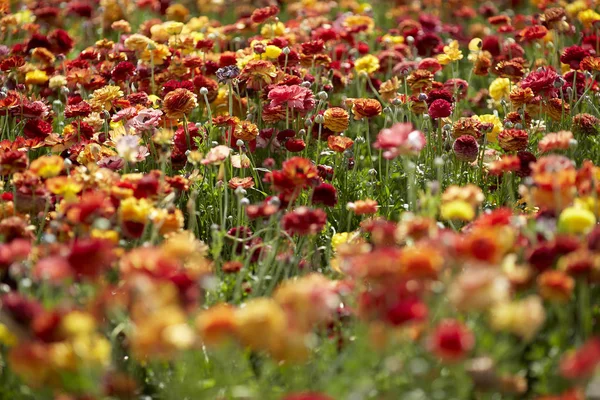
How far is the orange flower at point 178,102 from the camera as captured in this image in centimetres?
327

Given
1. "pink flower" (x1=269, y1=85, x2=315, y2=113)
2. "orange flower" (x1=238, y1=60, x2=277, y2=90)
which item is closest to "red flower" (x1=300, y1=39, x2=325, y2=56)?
"orange flower" (x1=238, y1=60, x2=277, y2=90)

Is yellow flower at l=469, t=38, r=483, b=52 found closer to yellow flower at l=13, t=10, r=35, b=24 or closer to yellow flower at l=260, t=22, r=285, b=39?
yellow flower at l=260, t=22, r=285, b=39

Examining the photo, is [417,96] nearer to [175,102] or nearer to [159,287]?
[175,102]

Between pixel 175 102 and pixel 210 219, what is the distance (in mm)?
463

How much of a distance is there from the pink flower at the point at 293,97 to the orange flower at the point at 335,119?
0.35 ft

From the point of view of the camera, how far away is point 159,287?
1.82 metres

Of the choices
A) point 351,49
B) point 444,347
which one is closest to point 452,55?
point 351,49

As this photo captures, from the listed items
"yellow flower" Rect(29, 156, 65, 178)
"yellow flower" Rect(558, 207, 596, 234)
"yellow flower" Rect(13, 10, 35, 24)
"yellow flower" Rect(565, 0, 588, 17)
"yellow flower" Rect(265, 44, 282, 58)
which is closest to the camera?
"yellow flower" Rect(558, 207, 596, 234)

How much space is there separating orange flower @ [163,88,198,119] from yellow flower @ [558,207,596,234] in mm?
1635

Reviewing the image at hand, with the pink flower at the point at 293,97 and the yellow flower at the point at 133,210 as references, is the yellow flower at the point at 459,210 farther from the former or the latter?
the pink flower at the point at 293,97

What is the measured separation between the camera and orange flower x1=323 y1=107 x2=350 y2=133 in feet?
10.9

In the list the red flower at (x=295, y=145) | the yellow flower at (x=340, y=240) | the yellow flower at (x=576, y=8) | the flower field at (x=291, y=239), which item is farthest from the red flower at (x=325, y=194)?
the yellow flower at (x=576, y=8)

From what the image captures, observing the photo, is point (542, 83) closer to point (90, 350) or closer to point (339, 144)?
point (339, 144)

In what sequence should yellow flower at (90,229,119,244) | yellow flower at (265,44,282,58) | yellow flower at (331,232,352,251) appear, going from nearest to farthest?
1. yellow flower at (90,229,119,244)
2. yellow flower at (331,232,352,251)
3. yellow flower at (265,44,282,58)
